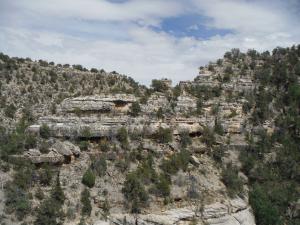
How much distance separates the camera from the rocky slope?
5197 centimetres

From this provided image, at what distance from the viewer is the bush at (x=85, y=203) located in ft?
165

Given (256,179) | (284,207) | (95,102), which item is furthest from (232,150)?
(95,102)

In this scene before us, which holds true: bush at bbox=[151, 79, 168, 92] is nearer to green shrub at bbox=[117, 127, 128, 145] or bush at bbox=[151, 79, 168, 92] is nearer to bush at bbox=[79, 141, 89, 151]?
green shrub at bbox=[117, 127, 128, 145]

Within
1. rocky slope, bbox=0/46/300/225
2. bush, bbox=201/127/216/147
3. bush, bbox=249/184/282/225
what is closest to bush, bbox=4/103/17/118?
rocky slope, bbox=0/46/300/225

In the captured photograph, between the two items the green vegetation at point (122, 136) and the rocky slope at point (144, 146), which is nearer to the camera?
the rocky slope at point (144, 146)

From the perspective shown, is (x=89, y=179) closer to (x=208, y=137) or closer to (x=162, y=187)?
(x=162, y=187)

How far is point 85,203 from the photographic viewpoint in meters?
50.8

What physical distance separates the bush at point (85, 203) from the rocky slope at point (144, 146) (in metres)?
0.10

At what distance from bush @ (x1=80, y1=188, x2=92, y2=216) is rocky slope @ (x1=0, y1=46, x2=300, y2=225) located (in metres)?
0.10

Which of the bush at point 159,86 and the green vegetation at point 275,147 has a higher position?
the bush at point 159,86

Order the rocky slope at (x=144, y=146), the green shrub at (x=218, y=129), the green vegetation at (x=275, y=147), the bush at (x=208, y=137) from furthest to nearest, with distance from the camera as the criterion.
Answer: the green shrub at (x=218, y=129) → the bush at (x=208, y=137) → the green vegetation at (x=275, y=147) → the rocky slope at (x=144, y=146)

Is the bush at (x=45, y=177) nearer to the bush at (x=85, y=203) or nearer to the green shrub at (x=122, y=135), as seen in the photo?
the bush at (x=85, y=203)

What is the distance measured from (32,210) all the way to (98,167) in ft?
28.0

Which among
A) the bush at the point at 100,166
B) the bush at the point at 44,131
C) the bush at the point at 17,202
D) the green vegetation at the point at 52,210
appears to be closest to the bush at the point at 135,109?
the bush at the point at 100,166
